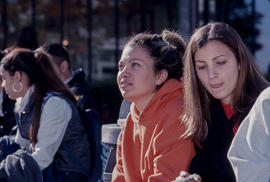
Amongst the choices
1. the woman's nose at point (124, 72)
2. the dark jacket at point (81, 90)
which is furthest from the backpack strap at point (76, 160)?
the woman's nose at point (124, 72)

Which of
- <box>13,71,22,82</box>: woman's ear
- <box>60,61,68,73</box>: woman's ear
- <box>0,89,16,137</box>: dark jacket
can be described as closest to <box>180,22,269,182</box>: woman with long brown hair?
<box>13,71,22,82</box>: woman's ear

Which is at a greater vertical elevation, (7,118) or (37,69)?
(37,69)

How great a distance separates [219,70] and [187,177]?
0.55 m

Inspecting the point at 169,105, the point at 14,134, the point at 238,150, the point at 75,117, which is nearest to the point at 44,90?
the point at 75,117

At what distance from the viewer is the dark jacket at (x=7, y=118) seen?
201 inches

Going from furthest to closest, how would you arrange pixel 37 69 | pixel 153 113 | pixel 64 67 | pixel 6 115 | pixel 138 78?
pixel 64 67, pixel 6 115, pixel 37 69, pixel 138 78, pixel 153 113

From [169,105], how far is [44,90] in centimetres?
152

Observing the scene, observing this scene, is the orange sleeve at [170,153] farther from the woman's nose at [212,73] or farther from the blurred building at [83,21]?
the blurred building at [83,21]

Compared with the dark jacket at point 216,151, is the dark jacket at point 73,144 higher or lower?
lower

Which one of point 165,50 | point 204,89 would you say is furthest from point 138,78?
point 204,89

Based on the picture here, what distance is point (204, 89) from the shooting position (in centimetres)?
287

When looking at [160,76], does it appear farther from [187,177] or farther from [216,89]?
[187,177]

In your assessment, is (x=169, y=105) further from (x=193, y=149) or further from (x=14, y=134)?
(x=14, y=134)

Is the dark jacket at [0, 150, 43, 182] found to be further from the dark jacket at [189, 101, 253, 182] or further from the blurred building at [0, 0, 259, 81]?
the blurred building at [0, 0, 259, 81]
